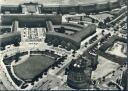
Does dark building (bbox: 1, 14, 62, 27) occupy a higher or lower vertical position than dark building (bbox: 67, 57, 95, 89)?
higher

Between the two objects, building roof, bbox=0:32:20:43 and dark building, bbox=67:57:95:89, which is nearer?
dark building, bbox=67:57:95:89

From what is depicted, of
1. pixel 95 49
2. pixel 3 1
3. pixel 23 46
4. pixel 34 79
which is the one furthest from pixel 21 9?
pixel 34 79

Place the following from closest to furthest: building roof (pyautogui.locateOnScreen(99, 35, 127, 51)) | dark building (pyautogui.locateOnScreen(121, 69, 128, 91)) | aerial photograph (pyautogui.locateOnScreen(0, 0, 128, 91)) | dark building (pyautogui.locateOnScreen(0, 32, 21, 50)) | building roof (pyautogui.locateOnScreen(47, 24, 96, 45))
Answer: dark building (pyautogui.locateOnScreen(121, 69, 128, 91)) < aerial photograph (pyautogui.locateOnScreen(0, 0, 128, 91)) < building roof (pyautogui.locateOnScreen(99, 35, 127, 51)) < building roof (pyautogui.locateOnScreen(47, 24, 96, 45)) < dark building (pyautogui.locateOnScreen(0, 32, 21, 50))

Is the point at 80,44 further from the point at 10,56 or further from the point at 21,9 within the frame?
the point at 21,9

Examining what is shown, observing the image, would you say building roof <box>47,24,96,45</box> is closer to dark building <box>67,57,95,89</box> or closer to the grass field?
the grass field

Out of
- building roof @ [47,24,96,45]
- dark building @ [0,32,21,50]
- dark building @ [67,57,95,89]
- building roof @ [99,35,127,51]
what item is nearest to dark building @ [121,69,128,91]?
dark building @ [67,57,95,89]

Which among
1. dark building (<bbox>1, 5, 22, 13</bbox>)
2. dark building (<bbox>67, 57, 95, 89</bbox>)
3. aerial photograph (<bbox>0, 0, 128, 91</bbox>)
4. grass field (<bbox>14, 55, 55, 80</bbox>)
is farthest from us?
dark building (<bbox>1, 5, 22, 13</bbox>)

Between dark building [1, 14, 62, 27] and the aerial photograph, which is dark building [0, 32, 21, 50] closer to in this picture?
the aerial photograph

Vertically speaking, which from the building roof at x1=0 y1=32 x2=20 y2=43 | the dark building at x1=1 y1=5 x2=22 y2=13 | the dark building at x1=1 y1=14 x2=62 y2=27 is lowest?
the building roof at x1=0 y1=32 x2=20 y2=43
